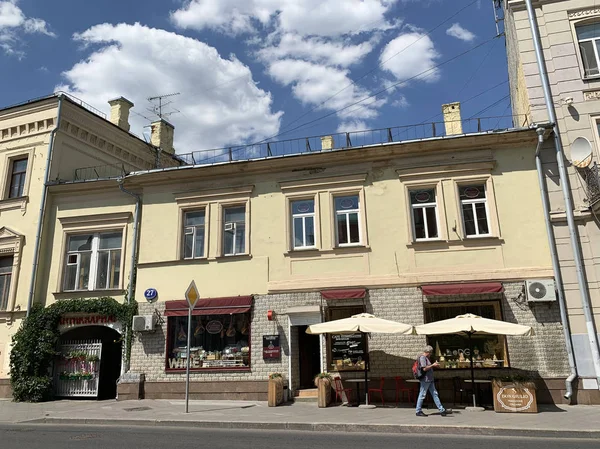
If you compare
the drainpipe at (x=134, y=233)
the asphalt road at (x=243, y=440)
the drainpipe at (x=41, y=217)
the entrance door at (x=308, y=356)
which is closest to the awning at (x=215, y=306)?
the drainpipe at (x=134, y=233)

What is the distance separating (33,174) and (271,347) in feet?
39.1

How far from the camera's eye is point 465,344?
14023mm

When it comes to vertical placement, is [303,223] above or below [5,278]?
above

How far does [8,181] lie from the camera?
1934 centimetres

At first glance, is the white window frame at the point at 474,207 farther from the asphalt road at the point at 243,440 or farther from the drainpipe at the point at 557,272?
the asphalt road at the point at 243,440

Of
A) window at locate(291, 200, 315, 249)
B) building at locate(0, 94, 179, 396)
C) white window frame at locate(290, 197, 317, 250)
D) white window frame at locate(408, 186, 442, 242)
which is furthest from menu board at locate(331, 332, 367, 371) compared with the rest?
building at locate(0, 94, 179, 396)

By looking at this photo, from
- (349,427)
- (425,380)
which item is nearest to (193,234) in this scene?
(349,427)

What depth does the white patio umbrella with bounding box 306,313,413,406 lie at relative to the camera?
1271 cm

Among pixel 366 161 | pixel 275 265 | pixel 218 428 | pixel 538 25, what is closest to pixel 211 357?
pixel 275 265

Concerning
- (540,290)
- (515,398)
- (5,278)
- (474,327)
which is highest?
(5,278)

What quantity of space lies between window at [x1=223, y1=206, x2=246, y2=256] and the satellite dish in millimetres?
10479

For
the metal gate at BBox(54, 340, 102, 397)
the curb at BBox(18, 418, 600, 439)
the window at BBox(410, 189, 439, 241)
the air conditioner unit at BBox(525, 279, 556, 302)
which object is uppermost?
the window at BBox(410, 189, 439, 241)

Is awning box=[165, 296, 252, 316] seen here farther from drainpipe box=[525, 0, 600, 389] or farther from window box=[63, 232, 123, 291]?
drainpipe box=[525, 0, 600, 389]

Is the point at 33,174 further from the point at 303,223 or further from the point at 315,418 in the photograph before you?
the point at 315,418
